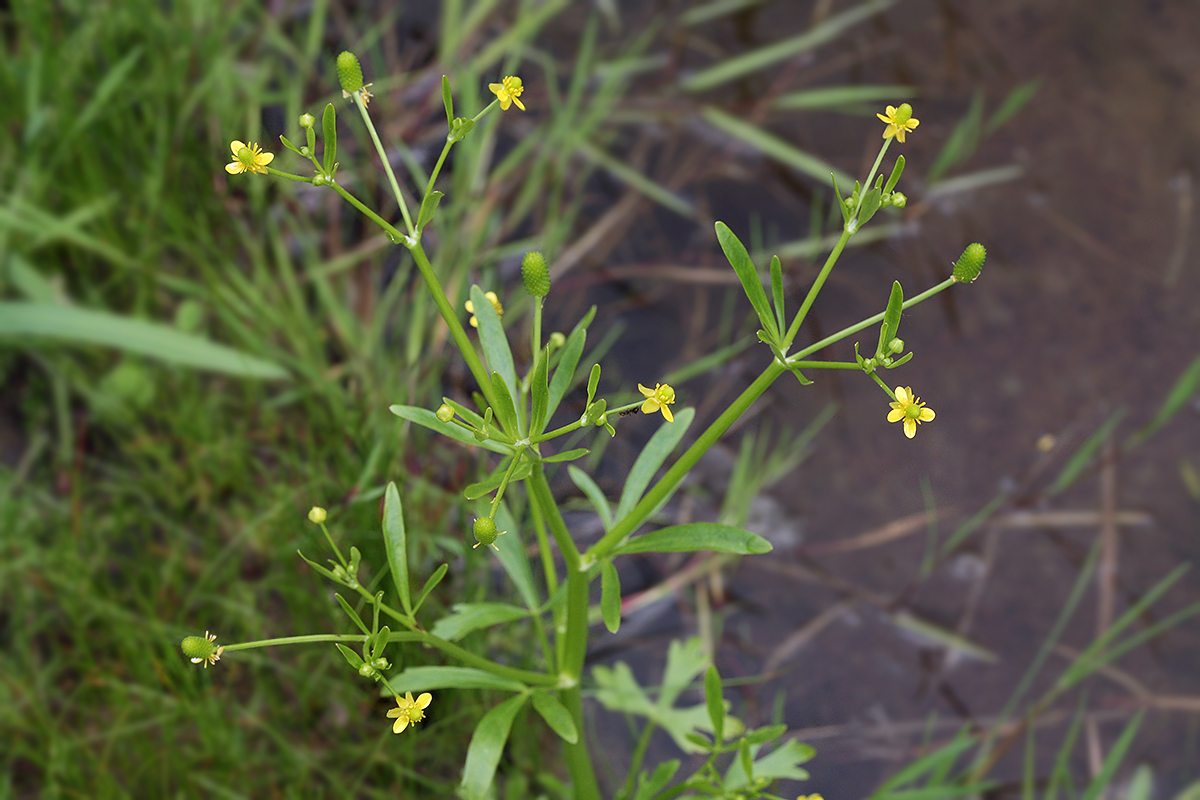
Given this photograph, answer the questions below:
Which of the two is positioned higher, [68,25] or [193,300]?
[68,25]

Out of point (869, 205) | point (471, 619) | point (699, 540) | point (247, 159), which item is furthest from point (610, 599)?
point (247, 159)

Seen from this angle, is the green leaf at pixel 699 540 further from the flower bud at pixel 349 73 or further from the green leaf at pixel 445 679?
the flower bud at pixel 349 73

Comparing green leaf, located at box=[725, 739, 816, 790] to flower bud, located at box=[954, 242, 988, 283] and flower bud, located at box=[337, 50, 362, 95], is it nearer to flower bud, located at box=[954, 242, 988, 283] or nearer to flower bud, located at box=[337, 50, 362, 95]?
flower bud, located at box=[954, 242, 988, 283]

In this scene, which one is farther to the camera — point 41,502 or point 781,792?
point 41,502

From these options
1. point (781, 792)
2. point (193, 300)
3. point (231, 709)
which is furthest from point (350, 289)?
point (781, 792)

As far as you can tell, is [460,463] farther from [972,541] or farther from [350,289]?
[972,541]

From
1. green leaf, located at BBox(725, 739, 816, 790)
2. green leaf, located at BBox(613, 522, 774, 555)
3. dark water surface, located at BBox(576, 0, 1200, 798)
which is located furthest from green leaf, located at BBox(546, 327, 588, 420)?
dark water surface, located at BBox(576, 0, 1200, 798)

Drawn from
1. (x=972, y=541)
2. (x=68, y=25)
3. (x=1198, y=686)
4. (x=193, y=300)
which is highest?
(x=68, y=25)

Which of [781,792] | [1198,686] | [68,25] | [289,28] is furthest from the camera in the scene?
[289,28]

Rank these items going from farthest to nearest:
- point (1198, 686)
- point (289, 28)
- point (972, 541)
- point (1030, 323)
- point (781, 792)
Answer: point (289, 28) < point (1030, 323) < point (972, 541) < point (1198, 686) < point (781, 792)
